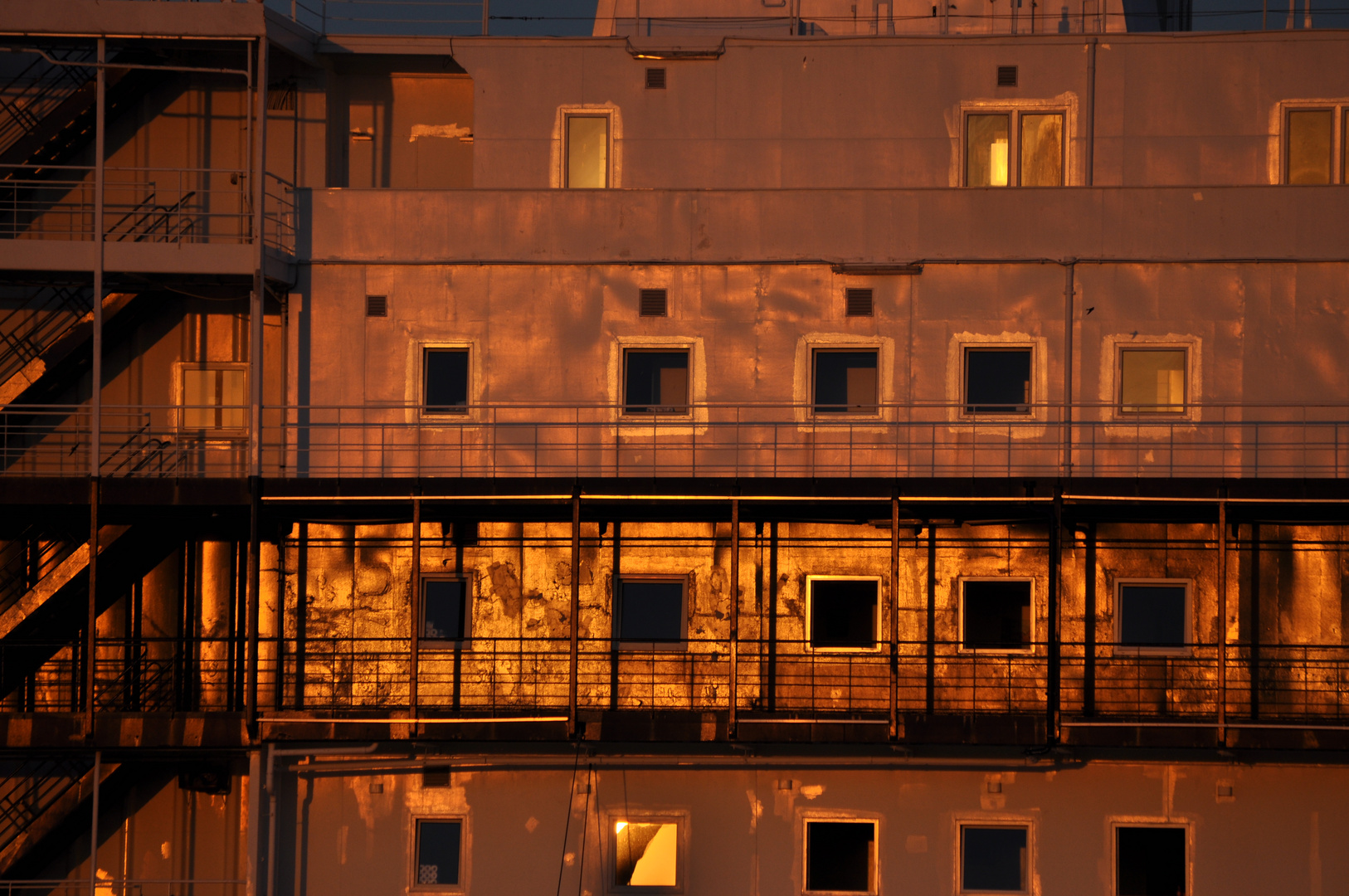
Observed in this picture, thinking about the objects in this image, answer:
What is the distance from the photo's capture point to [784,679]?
1631cm

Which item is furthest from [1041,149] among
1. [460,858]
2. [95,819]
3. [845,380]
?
[95,819]

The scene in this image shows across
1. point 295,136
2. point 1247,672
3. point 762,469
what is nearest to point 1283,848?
point 1247,672

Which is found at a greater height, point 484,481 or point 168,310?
point 168,310

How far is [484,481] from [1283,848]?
11.3 metres

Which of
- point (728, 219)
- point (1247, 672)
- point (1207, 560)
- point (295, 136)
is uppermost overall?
point (295, 136)

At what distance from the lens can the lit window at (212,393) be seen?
17734 millimetres

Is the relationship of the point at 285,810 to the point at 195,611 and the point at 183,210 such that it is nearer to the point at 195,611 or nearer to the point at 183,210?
the point at 195,611

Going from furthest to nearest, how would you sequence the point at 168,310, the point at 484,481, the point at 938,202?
1. the point at 168,310
2. the point at 938,202
3. the point at 484,481

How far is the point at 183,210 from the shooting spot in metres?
17.9

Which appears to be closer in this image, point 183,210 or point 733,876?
point 733,876

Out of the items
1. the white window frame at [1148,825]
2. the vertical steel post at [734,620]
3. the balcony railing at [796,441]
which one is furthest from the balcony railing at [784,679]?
the balcony railing at [796,441]

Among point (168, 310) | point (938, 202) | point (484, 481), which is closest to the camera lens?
point (484, 481)

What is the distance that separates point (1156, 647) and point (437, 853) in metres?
9.93

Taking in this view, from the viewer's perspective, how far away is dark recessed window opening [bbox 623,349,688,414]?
16.8 m
